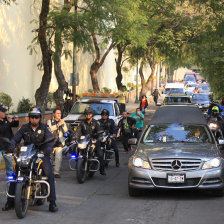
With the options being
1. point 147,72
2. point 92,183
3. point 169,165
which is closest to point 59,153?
point 92,183

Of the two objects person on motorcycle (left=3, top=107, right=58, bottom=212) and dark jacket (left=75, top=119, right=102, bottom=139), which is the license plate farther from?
dark jacket (left=75, top=119, right=102, bottom=139)

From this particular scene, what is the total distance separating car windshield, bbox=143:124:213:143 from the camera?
1249 centimetres

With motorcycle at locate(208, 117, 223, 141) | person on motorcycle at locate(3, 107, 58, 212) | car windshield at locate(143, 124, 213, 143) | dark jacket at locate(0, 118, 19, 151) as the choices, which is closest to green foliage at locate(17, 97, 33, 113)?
motorcycle at locate(208, 117, 223, 141)

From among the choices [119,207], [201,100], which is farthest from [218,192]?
[201,100]

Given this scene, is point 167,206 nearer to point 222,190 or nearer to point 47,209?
point 222,190

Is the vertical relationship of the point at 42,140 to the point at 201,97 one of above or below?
above

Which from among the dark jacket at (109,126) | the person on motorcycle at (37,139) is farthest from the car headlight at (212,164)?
the dark jacket at (109,126)

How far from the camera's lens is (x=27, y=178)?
940 cm

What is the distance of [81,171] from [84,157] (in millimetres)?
345

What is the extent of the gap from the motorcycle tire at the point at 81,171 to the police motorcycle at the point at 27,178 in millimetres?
3446

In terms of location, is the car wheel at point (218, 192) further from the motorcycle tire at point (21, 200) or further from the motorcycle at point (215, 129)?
the motorcycle at point (215, 129)

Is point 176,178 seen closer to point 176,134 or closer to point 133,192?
point 133,192

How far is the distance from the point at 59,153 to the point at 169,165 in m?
3.99

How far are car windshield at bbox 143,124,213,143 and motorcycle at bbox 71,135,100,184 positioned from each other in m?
1.67
